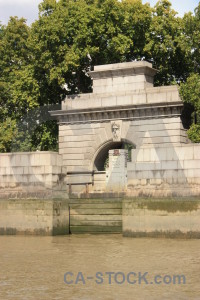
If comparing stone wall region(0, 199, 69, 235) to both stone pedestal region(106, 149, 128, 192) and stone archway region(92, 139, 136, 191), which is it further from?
stone pedestal region(106, 149, 128, 192)

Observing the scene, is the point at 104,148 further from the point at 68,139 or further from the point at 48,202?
the point at 48,202

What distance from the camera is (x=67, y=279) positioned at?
49.0 feet

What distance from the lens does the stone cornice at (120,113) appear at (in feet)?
87.4

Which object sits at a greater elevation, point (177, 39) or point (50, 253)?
point (177, 39)

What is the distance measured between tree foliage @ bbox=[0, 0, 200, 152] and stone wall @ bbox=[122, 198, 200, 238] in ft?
32.1

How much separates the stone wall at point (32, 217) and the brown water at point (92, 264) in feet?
2.16

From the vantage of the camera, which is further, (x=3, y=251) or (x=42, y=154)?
(x=42, y=154)

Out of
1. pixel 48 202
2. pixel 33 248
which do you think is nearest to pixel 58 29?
pixel 48 202

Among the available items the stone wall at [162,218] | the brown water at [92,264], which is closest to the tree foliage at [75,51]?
the stone wall at [162,218]

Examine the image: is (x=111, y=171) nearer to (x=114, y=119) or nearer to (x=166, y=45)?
(x=114, y=119)

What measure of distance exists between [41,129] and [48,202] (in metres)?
13.8

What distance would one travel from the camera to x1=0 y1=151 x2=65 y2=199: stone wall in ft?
82.9

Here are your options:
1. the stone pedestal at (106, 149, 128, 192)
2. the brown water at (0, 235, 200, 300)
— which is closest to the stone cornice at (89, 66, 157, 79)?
the stone pedestal at (106, 149, 128, 192)

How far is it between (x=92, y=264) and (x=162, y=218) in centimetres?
640
